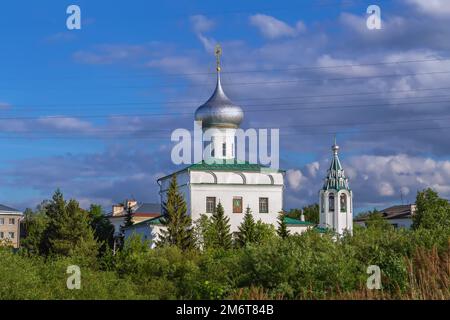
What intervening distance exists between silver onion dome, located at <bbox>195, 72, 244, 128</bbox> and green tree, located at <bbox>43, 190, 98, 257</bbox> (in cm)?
733

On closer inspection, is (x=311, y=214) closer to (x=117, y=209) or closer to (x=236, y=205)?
(x=117, y=209)

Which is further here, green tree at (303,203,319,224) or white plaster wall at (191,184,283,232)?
green tree at (303,203,319,224)

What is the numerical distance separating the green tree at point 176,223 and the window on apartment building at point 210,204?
7.89ft

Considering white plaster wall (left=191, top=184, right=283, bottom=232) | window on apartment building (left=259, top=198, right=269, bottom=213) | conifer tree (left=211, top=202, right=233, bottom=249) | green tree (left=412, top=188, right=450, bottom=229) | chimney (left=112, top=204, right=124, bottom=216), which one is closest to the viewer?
conifer tree (left=211, top=202, right=233, bottom=249)

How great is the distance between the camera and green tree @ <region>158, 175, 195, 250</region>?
31.8 meters

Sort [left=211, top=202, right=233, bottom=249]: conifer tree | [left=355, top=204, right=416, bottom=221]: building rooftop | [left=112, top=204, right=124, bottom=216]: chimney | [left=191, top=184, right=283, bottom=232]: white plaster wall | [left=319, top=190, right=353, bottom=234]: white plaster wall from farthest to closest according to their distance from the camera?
1. [left=355, top=204, right=416, bottom=221]: building rooftop
2. [left=112, top=204, right=124, bottom=216]: chimney
3. [left=319, top=190, right=353, bottom=234]: white plaster wall
4. [left=191, top=184, right=283, bottom=232]: white plaster wall
5. [left=211, top=202, right=233, bottom=249]: conifer tree

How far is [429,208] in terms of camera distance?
42344mm

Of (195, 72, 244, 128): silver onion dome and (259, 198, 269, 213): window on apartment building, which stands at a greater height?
(195, 72, 244, 128): silver onion dome

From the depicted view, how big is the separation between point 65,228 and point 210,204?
6.69 metres

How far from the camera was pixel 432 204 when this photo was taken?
140 feet

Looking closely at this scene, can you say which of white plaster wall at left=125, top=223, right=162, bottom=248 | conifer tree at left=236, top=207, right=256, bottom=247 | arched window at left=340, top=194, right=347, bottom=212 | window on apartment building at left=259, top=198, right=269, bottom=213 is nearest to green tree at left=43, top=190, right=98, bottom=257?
white plaster wall at left=125, top=223, right=162, bottom=248

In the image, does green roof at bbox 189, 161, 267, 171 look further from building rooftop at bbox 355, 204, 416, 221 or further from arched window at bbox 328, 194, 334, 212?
building rooftop at bbox 355, 204, 416, 221
